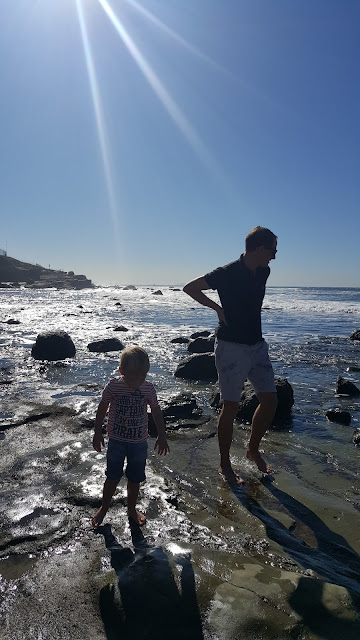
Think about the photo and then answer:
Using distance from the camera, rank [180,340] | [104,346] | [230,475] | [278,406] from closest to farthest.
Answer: [230,475] → [278,406] → [104,346] → [180,340]

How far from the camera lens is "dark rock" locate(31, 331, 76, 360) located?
1029 centimetres

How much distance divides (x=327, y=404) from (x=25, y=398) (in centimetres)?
528

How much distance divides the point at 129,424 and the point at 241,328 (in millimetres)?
1594

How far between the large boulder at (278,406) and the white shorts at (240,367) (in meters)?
1.73

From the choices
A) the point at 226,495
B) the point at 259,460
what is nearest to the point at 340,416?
the point at 259,460

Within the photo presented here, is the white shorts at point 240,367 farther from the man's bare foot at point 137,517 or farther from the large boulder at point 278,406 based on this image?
the large boulder at point 278,406

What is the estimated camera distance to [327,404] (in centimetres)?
670

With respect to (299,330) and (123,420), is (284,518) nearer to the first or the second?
(123,420)

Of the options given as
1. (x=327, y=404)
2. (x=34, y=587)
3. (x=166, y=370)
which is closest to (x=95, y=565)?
(x=34, y=587)

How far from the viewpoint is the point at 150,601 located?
1.90 m

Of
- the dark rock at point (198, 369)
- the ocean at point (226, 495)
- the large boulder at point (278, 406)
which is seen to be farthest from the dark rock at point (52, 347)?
the large boulder at point (278, 406)

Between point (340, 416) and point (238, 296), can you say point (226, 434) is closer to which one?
point (238, 296)

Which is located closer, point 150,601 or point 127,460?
point 150,601

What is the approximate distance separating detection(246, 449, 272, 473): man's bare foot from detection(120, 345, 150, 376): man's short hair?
196 cm
